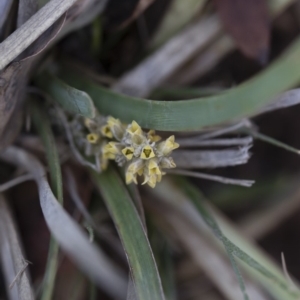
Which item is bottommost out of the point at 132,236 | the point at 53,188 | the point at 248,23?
the point at 132,236

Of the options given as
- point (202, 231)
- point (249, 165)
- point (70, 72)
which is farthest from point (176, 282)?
point (70, 72)

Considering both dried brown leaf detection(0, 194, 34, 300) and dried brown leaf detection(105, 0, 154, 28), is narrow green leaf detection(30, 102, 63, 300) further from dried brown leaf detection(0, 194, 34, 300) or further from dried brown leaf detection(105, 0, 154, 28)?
dried brown leaf detection(105, 0, 154, 28)

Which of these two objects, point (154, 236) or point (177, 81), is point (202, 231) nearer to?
point (154, 236)

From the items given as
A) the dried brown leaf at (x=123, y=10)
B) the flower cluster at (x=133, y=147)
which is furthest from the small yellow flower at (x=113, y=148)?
the dried brown leaf at (x=123, y=10)

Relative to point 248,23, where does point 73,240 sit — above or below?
below

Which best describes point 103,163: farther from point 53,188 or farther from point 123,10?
point 123,10

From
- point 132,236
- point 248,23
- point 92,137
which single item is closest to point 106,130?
point 92,137

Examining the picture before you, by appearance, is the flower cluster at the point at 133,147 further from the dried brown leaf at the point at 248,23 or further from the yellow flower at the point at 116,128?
the dried brown leaf at the point at 248,23
